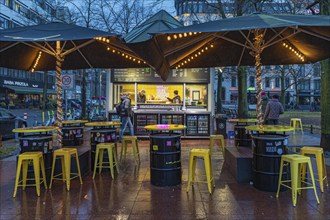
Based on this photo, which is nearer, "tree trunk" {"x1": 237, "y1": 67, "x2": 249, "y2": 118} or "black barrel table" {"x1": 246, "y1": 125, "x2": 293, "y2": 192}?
"black barrel table" {"x1": 246, "y1": 125, "x2": 293, "y2": 192}

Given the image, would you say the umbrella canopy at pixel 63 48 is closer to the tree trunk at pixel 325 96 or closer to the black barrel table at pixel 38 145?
the black barrel table at pixel 38 145

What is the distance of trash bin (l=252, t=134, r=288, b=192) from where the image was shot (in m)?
5.43

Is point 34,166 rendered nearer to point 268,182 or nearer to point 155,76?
point 268,182

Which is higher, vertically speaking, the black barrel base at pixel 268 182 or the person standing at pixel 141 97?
the person standing at pixel 141 97

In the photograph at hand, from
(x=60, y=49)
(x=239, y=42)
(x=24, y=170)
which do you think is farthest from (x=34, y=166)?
(x=239, y=42)

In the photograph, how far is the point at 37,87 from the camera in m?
56.2

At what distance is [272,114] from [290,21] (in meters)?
6.87

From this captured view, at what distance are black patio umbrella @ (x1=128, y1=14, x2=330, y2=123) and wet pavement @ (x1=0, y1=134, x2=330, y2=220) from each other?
2.14m

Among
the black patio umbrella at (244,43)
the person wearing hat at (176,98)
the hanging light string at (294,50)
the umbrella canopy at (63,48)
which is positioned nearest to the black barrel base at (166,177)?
the black patio umbrella at (244,43)

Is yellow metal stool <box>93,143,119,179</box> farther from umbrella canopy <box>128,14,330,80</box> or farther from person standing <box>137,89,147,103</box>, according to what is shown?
person standing <box>137,89,147,103</box>

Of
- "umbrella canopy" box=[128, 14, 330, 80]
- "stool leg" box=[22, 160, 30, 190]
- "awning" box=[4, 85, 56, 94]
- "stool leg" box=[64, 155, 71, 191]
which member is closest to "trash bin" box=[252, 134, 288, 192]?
"umbrella canopy" box=[128, 14, 330, 80]

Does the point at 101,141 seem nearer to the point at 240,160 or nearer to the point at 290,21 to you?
the point at 240,160

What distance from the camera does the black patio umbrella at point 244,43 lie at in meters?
4.93

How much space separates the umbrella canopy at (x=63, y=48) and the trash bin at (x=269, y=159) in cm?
334
